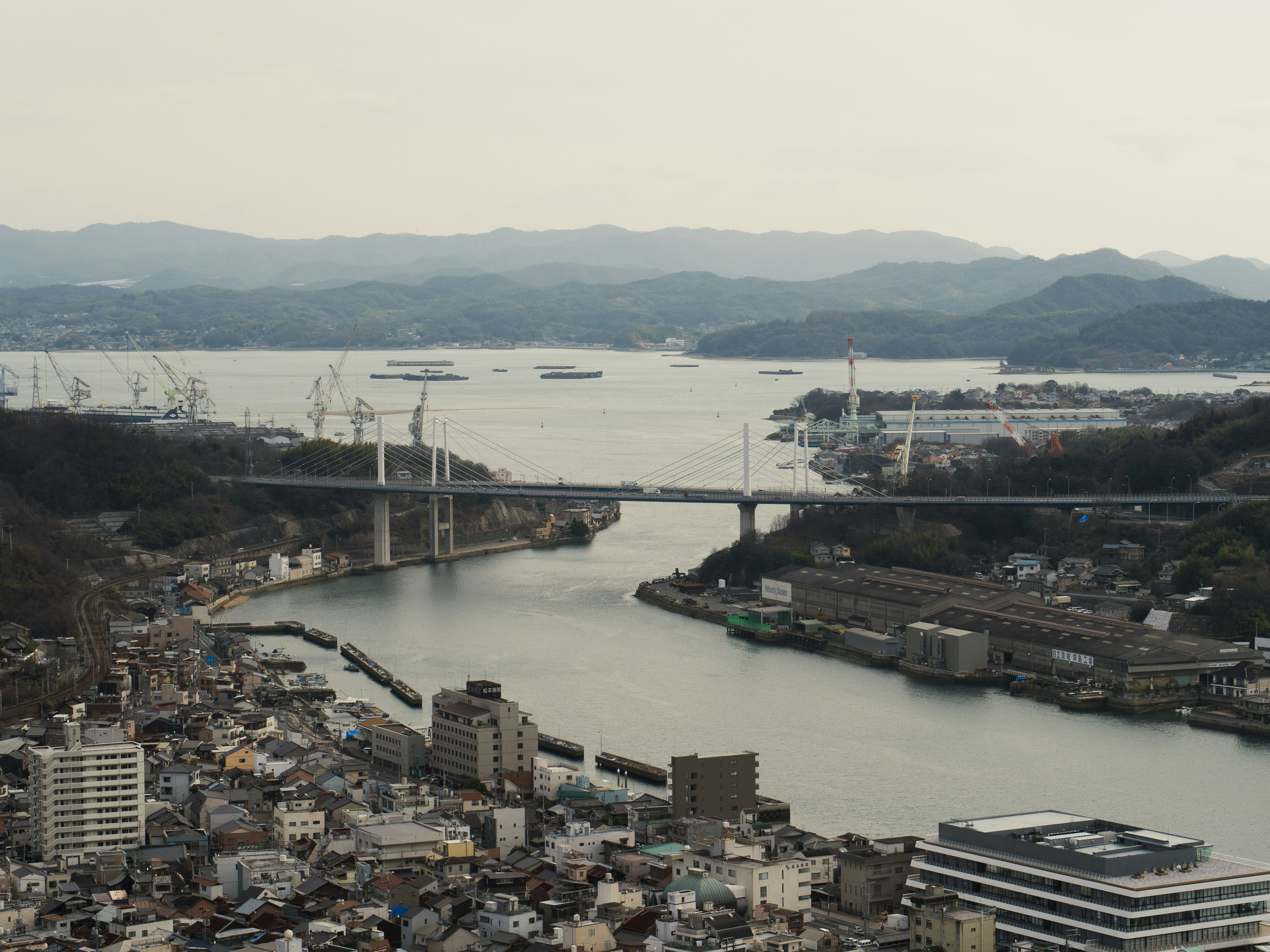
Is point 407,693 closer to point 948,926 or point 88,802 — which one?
point 88,802

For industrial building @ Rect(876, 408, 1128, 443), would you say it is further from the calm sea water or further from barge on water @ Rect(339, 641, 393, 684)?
barge on water @ Rect(339, 641, 393, 684)

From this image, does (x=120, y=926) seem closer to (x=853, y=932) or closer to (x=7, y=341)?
(x=853, y=932)

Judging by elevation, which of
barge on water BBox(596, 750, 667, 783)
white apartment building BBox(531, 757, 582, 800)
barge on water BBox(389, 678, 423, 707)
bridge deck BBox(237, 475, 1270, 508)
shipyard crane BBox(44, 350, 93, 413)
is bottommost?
barge on water BBox(596, 750, 667, 783)

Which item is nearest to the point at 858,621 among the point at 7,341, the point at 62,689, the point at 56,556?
the point at 62,689

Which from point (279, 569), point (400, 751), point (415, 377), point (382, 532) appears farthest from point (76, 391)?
point (400, 751)

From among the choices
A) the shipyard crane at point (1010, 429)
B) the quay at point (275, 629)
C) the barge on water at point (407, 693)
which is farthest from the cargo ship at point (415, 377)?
the barge on water at point (407, 693)


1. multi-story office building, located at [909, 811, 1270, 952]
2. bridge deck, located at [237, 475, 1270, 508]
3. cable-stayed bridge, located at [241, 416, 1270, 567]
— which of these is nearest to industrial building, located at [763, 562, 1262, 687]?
bridge deck, located at [237, 475, 1270, 508]

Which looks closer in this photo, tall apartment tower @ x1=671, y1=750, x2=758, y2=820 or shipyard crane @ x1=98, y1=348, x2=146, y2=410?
tall apartment tower @ x1=671, y1=750, x2=758, y2=820
